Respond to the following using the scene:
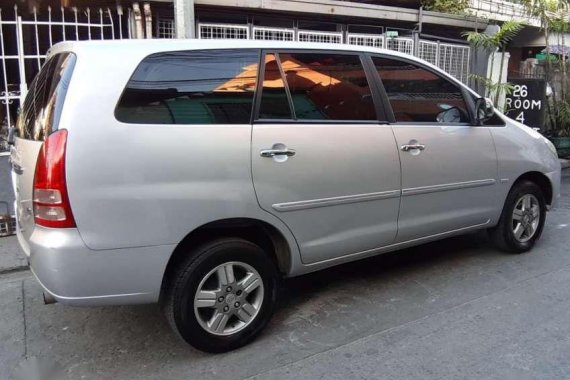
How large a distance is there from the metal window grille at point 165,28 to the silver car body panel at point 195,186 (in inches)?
192

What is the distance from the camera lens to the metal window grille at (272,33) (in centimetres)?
869

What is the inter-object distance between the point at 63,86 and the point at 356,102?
1.89 metres

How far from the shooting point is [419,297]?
13.3 ft

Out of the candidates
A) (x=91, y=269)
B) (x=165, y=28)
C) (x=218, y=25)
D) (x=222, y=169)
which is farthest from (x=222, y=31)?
(x=91, y=269)

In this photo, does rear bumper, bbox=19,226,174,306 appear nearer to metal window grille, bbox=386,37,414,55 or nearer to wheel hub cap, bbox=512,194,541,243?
wheel hub cap, bbox=512,194,541,243

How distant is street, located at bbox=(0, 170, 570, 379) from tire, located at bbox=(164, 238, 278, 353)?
139 millimetres

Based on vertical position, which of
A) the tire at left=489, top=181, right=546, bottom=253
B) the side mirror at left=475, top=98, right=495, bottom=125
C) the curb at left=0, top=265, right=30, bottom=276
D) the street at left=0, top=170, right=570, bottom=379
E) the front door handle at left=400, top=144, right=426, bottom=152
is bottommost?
the curb at left=0, top=265, right=30, bottom=276

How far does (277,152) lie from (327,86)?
693 millimetres

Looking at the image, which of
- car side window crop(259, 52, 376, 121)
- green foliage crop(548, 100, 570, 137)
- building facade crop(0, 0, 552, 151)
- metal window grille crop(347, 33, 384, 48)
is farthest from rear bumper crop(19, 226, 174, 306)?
green foliage crop(548, 100, 570, 137)

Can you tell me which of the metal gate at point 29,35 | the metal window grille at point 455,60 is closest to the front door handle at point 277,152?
the metal gate at point 29,35

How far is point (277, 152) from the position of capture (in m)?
3.26

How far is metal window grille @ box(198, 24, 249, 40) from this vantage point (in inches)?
321

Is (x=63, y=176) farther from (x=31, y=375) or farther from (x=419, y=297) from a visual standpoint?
(x=419, y=297)

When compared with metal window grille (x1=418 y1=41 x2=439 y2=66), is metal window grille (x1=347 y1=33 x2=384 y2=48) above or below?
above
